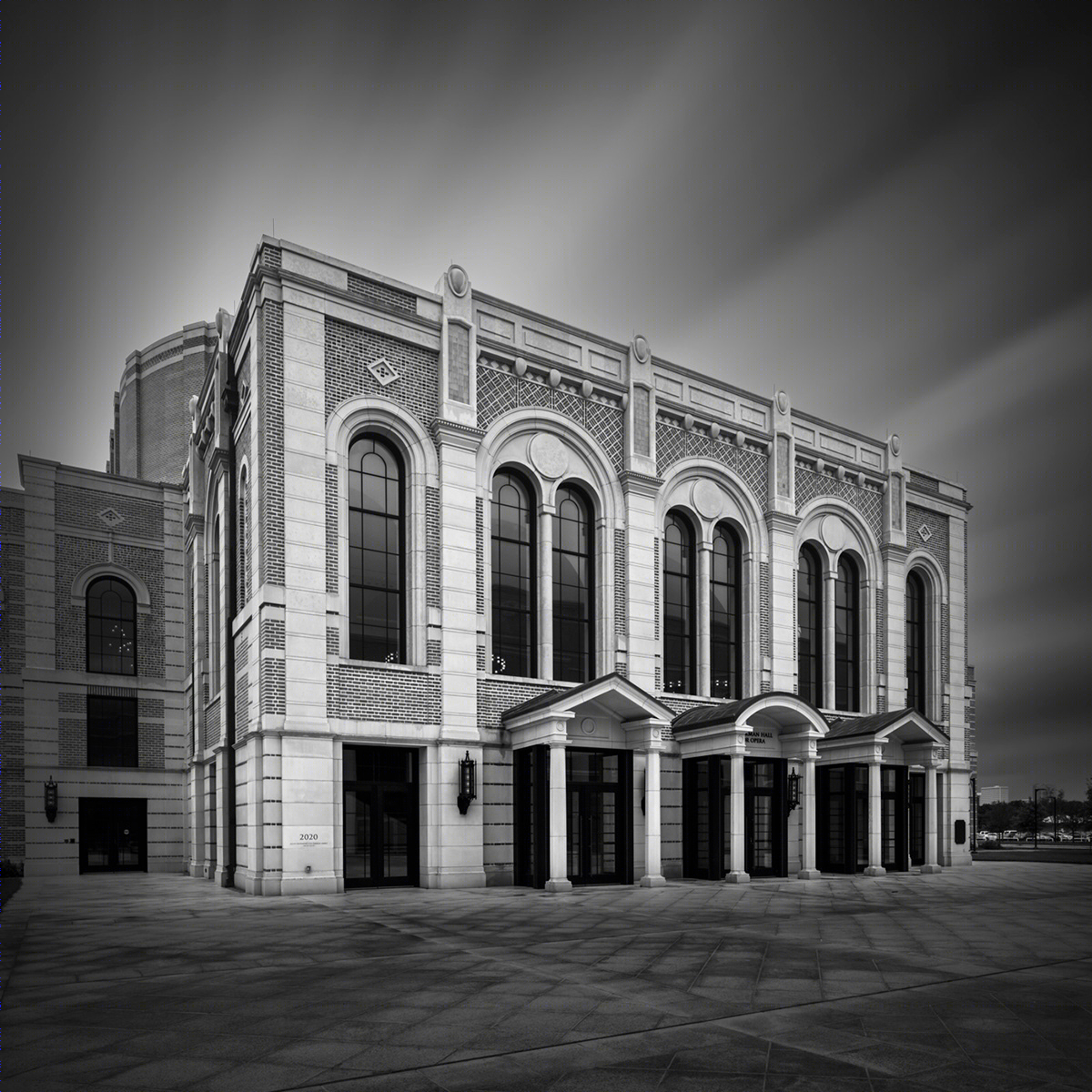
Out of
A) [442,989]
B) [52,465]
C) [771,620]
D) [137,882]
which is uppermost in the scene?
[52,465]

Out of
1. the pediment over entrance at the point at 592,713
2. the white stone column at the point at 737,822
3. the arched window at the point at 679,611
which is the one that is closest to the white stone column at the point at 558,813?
the pediment over entrance at the point at 592,713

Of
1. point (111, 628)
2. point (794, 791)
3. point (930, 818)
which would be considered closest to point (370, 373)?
point (111, 628)

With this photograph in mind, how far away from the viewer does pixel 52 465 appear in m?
31.0

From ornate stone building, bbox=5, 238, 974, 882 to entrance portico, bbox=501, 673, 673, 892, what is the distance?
7cm

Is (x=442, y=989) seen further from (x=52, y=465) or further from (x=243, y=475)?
(x=52, y=465)

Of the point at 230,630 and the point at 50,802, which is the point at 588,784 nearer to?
the point at 230,630

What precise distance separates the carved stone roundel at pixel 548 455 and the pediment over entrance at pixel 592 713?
5477mm

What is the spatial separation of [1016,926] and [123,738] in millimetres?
26007

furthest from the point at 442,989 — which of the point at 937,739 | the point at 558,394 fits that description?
the point at 937,739

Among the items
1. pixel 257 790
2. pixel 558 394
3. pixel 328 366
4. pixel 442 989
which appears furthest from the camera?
pixel 558 394

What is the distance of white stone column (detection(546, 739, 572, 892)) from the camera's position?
2152cm

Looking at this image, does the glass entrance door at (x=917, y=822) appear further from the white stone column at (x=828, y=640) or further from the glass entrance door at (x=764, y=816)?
the glass entrance door at (x=764, y=816)

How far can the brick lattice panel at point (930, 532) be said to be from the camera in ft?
115

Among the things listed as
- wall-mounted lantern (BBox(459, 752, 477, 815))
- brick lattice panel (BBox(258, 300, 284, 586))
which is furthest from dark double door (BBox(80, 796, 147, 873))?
brick lattice panel (BBox(258, 300, 284, 586))
